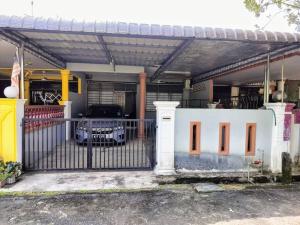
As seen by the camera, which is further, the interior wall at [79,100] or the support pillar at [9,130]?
the interior wall at [79,100]

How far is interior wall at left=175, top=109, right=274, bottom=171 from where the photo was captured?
5.00m

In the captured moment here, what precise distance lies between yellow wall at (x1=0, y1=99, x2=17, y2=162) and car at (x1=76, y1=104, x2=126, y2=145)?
138cm

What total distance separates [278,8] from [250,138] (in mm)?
3087

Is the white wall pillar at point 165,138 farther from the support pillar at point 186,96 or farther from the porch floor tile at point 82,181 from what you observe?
the support pillar at point 186,96

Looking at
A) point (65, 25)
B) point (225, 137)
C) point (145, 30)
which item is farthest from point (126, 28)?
point (225, 137)

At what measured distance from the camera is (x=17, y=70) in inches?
190

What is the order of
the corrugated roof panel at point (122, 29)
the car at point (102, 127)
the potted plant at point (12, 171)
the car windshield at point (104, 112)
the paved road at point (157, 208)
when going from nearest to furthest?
the paved road at point (157, 208), the corrugated roof panel at point (122, 29), the potted plant at point (12, 171), the car at point (102, 127), the car windshield at point (104, 112)

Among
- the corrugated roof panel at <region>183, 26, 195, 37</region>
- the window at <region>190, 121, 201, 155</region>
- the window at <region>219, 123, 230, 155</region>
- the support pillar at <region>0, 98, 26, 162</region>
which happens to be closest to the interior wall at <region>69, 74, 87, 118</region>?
the support pillar at <region>0, 98, 26, 162</region>

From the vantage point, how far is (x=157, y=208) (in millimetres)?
3453

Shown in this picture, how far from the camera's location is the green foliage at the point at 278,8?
193 inches

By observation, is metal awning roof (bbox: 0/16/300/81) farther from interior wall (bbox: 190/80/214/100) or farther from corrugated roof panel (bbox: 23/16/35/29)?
interior wall (bbox: 190/80/214/100)

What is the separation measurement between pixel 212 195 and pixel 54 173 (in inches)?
129

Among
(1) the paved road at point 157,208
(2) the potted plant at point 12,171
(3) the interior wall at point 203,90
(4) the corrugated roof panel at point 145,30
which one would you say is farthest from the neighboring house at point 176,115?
(3) the interior wall at point 203,90

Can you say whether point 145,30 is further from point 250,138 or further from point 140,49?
point 250,138
